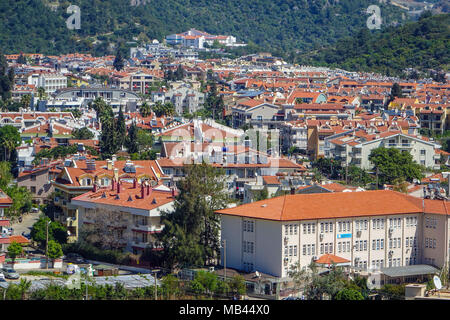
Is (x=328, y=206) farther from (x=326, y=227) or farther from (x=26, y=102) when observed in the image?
(x=26, y=102)

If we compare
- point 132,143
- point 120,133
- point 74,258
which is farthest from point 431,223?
point 120,133

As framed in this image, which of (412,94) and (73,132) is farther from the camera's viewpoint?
(412,94)

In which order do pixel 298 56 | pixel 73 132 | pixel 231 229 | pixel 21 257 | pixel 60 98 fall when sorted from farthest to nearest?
pixel 298 56, pixel 60 98, pixel 73 132, pixel 21 257, pixel 231 229

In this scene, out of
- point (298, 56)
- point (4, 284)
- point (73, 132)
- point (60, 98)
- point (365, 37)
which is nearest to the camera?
point (4, 284)

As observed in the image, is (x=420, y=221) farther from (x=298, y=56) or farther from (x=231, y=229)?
(x=298, y=56)

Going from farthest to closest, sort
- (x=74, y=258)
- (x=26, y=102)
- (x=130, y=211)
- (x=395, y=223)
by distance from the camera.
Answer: (x=26, y=102) → (x=74, y=258) → (x=130, y=211) → (x=395, y=223)

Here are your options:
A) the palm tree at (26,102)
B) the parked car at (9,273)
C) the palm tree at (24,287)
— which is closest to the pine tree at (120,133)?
the parked car at (9,273)

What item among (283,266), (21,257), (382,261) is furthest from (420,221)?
(21,257)
